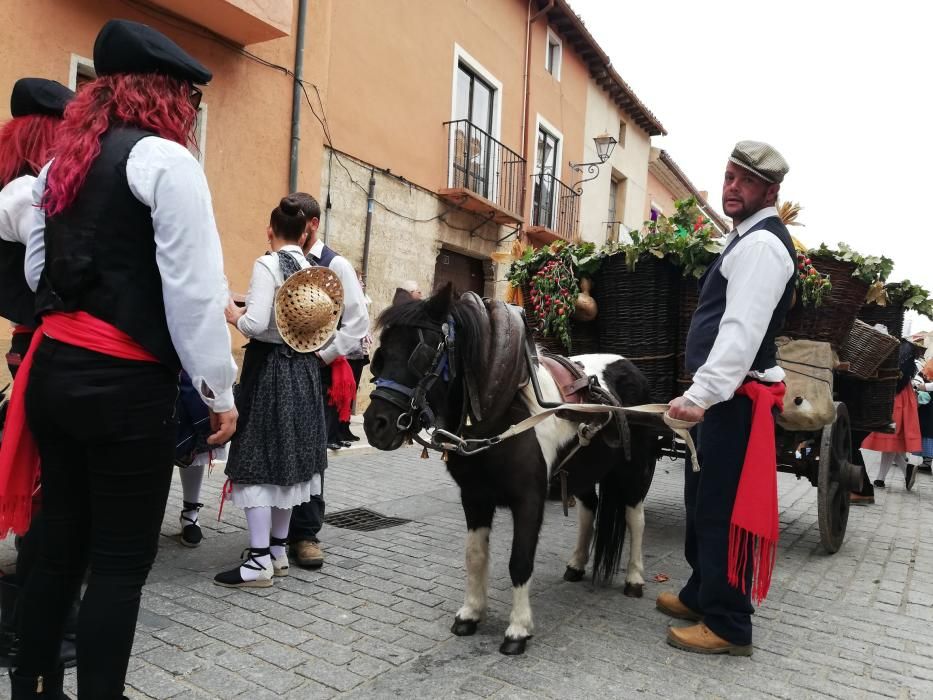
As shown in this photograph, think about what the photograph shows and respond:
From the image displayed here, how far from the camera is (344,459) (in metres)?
7.55

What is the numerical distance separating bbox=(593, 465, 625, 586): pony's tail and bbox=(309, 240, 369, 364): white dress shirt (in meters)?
1.66

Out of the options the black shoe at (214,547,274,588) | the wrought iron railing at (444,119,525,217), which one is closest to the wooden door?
the wrought iron railing at (444,119,525,217)

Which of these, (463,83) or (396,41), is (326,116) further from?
(463,83)

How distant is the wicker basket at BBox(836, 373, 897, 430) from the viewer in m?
5.45

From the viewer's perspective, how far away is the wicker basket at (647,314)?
4.44m

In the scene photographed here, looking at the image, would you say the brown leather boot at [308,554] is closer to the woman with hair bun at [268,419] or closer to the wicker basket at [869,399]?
the woman with hair bun at [268,419]

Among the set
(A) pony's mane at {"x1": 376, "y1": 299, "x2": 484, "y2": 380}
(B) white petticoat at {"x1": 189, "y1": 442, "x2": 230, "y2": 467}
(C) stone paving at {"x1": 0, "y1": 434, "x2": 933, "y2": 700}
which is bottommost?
(C) stone paving at {"x1": 0, "y1": 434, "x2": 933, "y2": 700}


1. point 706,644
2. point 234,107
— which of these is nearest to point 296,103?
point 234,107

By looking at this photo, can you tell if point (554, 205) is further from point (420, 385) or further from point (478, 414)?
point (420, 385)

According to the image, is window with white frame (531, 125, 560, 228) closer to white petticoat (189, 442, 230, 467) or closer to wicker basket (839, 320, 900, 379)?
wicker basket (839, 320, 900, 379)

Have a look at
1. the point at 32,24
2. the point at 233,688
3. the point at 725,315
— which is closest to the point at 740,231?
the point at 725,315

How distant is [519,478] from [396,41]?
9.68 metres

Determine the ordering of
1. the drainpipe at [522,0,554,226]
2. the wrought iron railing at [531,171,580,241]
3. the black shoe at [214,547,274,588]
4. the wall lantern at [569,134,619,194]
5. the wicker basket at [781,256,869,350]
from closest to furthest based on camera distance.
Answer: the black shoe at [214,547,274,588] < the wicker basket at [781,256,869,350] < the drainpipe at [522,0,554,226] < the wall lantern at [569,134,619,194] < the wrought iron railing at [531,171,580,241]

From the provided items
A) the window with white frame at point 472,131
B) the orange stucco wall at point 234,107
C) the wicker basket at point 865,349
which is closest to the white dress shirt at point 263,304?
the wicker basket at point 865,349
